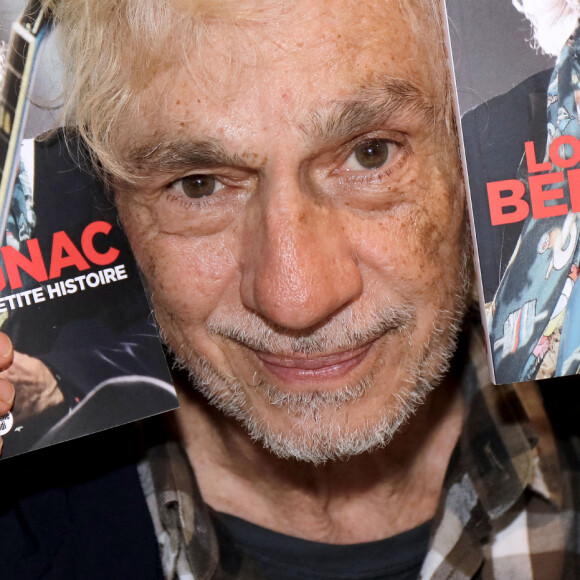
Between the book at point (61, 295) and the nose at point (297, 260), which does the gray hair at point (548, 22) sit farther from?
the book at point (61, 295)

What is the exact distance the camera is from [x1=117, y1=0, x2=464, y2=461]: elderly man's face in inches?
51.5

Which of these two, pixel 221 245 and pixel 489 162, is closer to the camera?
pixel 489 162

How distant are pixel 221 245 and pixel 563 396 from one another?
854 mm

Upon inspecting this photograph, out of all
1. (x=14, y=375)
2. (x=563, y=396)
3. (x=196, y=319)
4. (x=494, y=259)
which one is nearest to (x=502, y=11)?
(x=494, y=259)

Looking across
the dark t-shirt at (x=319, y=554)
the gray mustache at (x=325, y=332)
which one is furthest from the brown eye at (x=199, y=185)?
the dark t-shirt at (x=319, y=554)

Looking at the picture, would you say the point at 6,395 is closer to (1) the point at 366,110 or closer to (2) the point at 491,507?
(1) the point at 366,110

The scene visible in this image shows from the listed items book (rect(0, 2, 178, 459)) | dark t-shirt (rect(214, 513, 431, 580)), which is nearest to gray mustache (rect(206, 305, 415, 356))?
book (rect(0, 2, 178, 459))

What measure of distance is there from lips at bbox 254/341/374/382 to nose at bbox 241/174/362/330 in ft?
0.47

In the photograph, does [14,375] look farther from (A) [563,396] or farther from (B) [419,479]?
(A) [563,396]

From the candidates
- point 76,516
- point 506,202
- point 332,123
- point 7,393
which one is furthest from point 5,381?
point 506,202

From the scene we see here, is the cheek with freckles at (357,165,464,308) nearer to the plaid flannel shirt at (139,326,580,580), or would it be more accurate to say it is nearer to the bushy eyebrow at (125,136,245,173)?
the bushy eyebrow at (125,136,245,173)

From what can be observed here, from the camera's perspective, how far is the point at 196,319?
154 centimetres

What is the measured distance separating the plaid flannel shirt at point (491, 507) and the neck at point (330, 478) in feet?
0.26

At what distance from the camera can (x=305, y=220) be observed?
1.34m
